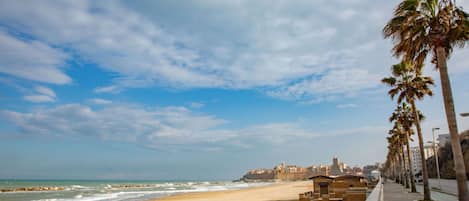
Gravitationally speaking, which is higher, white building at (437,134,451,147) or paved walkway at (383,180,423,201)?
white building at (437,134,451,147)

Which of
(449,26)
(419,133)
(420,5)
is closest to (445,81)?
(449,26)

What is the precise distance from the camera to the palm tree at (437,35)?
958 cm

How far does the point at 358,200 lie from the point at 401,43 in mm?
14229

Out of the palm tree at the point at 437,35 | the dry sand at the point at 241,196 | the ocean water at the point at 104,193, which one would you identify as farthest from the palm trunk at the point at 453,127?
the ocean water at the point at 104,193

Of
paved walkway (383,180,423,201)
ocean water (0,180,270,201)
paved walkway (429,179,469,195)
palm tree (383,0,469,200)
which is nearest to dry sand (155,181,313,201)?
ocean water (0,180,270,201)

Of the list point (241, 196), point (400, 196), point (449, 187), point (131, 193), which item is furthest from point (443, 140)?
point (400, 196)

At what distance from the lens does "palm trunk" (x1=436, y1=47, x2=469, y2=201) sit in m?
9.36

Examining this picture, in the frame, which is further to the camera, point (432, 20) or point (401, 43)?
point (401, 43)

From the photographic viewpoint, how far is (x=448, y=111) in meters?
9.70

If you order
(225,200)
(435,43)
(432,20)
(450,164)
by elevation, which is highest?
(432,20)

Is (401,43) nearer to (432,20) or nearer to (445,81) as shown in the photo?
(432,20)

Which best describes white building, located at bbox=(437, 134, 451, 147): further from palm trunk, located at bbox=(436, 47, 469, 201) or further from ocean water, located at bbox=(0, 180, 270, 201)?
palm trunk, located at bbox=(436, 47, 469, 201)

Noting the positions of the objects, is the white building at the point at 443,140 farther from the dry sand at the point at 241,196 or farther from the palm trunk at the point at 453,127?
the palm trunk at the point at 453,127

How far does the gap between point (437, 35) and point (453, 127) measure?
2.64 meters
